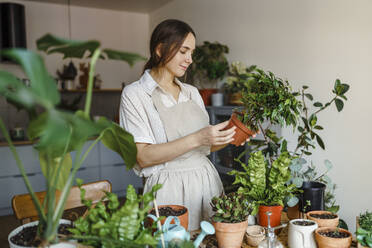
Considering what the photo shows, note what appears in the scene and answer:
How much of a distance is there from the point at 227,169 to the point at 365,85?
134cm

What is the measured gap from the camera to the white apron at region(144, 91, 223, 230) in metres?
1.54

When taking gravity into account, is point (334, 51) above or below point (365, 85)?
above

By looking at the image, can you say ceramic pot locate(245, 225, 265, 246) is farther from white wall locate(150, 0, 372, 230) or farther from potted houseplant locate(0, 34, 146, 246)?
white wall locate(150, 0, 372, 230)

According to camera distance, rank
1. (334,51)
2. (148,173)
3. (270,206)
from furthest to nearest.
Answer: (334,51) < (148,173) < (270,206)

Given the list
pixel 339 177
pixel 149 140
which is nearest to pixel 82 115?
pixel 149 140

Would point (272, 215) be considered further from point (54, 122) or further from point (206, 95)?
point (206, 95)

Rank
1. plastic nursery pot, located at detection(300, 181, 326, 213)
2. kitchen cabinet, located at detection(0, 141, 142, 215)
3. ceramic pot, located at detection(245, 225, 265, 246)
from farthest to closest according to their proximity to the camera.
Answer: kitchen cabinet, located at detection(0, 141, 142, 215), plastic nursery pot, located at detection(300, 181, 326, 213), ceramic pot, located at detection(245, 225, 265, 246)

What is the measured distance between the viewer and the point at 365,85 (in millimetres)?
2285

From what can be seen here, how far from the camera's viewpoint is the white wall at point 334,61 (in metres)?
2.31

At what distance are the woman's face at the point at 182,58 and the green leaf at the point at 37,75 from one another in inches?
37.6

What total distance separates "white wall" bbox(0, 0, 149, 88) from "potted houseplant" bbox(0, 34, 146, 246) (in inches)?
177

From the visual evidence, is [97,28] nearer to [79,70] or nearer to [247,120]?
[79,70]

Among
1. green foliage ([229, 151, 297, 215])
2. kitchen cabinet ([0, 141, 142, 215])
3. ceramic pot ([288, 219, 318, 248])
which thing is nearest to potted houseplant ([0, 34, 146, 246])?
green foliage ([229, 151, 297, 215])

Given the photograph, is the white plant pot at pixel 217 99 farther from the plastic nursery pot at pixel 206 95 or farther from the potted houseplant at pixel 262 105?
the potted houseplant at pixel 262 105
